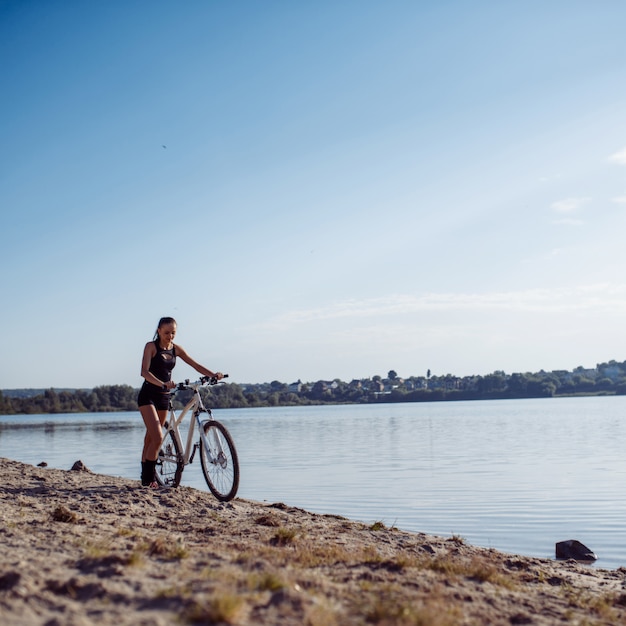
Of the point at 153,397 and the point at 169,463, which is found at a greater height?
the point at 153,397

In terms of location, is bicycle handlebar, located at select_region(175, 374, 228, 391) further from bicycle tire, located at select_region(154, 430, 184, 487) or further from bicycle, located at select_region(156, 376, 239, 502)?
bicycle tire, located at select_region(154, 430, 184, 487)

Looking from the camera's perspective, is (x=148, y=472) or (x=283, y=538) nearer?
(x=283, y=538)

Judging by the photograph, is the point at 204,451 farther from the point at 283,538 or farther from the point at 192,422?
the point at 283,538

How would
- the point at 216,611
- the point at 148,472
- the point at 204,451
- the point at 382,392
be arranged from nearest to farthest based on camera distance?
the point at 216,611
the point at 204,451
the point at 148,472
the point at 382,392

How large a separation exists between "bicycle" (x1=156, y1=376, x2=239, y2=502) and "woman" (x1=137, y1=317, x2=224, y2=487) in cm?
17

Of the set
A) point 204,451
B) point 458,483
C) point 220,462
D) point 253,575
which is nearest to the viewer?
point 253,575

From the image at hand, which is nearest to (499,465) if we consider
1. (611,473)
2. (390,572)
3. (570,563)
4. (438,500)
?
(611,473)

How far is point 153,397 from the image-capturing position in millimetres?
9633

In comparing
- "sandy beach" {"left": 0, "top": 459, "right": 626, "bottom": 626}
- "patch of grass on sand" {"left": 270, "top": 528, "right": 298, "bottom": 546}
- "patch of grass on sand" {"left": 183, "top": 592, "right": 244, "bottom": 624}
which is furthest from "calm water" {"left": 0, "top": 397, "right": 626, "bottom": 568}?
"patch of grass on sand" {"left": 183, "top": 592, "right": 244, "bottom": 624}

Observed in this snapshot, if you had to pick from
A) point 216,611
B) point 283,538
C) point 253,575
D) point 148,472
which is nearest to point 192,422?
point 148,472

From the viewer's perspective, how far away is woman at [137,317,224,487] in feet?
31.0

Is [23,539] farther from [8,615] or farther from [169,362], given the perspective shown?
[169,362]

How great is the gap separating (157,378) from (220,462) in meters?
1.44

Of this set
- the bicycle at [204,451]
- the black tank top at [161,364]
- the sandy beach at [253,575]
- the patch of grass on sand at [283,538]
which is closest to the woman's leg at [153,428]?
the bicycle at [204,451]
